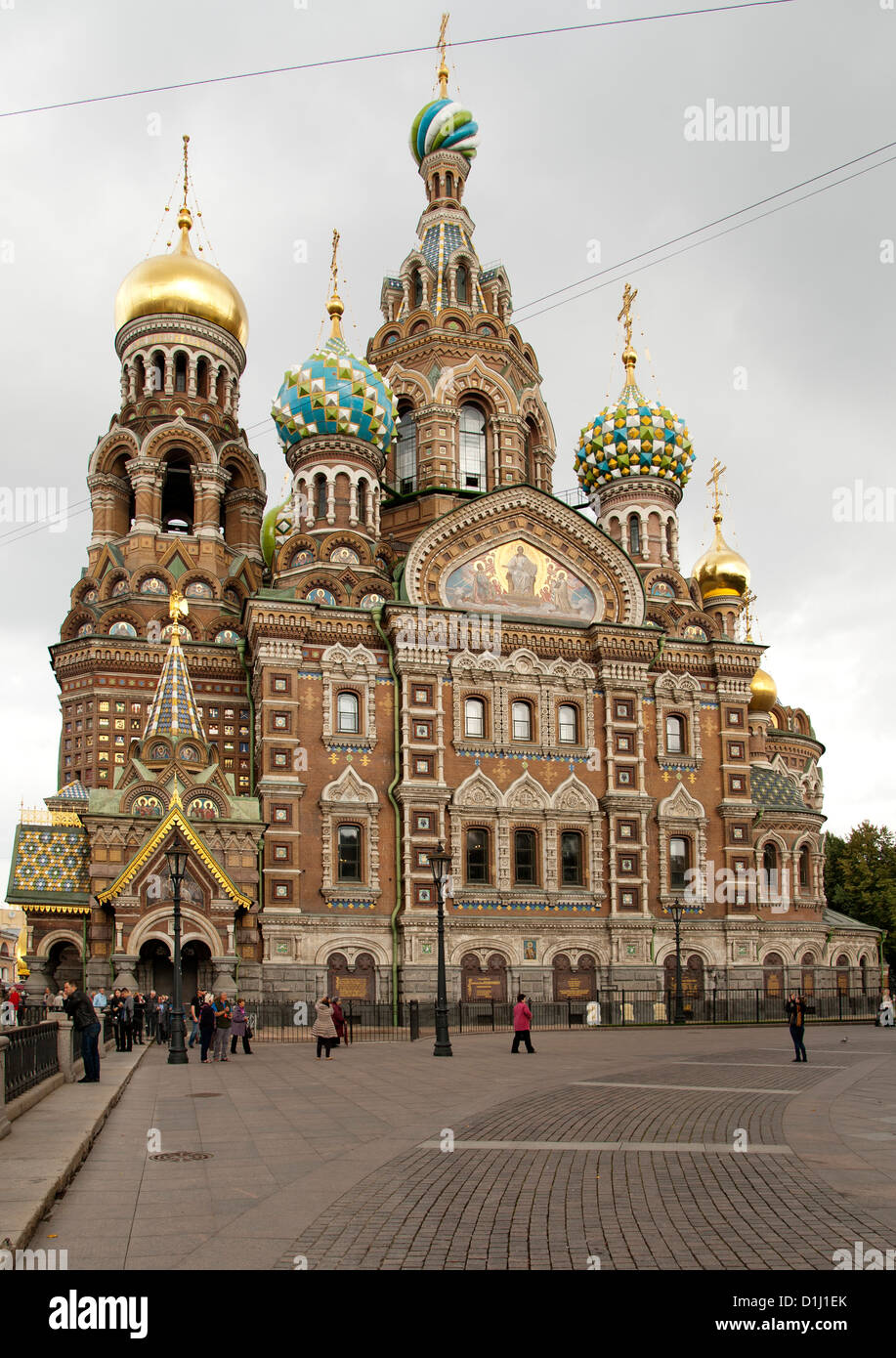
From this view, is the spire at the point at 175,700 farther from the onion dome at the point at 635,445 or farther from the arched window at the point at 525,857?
the onion dome at the point at 635,445

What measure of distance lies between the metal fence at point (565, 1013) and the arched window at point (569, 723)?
8.42 metres

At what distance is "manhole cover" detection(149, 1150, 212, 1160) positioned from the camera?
38.7 ft

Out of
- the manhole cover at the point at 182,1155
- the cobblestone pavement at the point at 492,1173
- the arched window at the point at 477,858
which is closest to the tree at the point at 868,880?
the arched window at the point at 477,858

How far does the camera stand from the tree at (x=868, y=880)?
6256 cm

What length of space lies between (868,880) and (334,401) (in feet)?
123

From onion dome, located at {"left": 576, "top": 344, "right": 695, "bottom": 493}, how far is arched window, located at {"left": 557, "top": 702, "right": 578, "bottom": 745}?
1135cm

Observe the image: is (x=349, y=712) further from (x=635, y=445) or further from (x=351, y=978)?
(x=635, y=445)

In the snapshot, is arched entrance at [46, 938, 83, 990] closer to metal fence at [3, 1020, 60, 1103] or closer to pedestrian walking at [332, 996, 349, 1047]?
pedestrian walking at [332, 996, 349, 1047]

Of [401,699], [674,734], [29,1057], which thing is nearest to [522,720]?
[401,699]

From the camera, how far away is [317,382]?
44812 millimetres

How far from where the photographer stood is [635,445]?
49.7 m

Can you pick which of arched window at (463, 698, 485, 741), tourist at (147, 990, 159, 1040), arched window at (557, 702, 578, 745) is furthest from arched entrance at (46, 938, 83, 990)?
arched window at (557, 702, 578, 745)

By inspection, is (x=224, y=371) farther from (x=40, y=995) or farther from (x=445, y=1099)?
(x=445, y=1099)

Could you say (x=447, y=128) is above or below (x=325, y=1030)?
above
